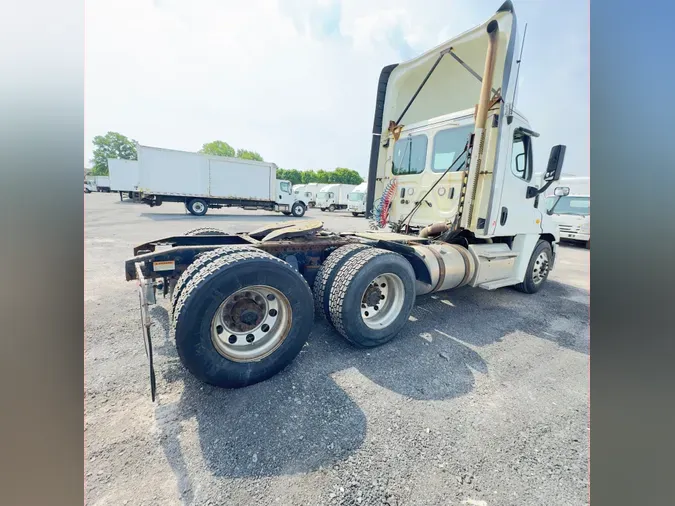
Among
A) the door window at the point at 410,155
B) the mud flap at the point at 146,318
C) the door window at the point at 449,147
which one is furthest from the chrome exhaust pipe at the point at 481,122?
the mud flap at the point at 146,318

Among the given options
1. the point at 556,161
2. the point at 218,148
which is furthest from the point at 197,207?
the point at 218,148

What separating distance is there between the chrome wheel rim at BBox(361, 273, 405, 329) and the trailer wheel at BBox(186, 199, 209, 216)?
20887mm

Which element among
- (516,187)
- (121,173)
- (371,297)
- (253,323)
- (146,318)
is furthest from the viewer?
(121,173)

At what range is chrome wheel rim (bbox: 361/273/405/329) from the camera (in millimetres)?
3426

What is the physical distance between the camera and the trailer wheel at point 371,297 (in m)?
3.07

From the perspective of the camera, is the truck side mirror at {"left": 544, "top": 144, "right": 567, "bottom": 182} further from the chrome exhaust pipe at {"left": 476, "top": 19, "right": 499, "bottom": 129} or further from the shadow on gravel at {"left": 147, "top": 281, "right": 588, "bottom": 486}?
the shadow on gravel at {"left": 147, "top": 281, "right": 588, "bottom": 486}

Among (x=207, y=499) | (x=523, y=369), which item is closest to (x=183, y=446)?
(x=207, y=499)

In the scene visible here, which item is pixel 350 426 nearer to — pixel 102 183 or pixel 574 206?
pixel 574 206

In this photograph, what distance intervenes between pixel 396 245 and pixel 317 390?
2.30m

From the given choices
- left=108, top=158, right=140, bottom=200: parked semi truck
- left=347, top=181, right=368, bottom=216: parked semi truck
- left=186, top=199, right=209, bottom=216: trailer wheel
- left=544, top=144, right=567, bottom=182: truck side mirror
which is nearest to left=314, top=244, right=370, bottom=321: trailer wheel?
left=544, top=144, right=567, bottom=182: truck side mirror

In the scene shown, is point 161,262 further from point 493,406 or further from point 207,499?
point 493,406

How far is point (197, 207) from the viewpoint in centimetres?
2123

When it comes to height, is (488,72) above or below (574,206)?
above

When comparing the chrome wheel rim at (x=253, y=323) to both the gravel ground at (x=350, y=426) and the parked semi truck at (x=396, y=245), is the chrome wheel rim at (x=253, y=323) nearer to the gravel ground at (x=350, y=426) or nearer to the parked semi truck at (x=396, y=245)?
the parked semi truck at (x=396, y=245)
